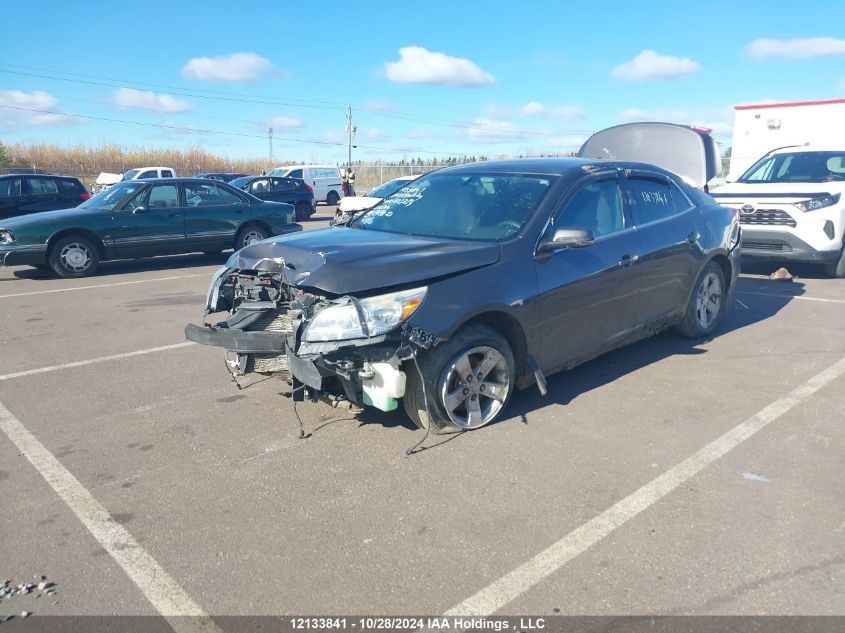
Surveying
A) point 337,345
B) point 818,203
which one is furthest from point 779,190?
point 337,345

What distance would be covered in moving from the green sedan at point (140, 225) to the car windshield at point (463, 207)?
7.27 meters

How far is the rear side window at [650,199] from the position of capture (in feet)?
19.0

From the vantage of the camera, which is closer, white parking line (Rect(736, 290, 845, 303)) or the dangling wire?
the dangling wire

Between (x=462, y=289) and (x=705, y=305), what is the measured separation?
3.42m

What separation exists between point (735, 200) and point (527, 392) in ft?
21.0

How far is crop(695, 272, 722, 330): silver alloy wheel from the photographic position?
6598 millimetres

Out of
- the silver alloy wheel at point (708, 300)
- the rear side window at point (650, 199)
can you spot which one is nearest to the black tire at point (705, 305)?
the silver alloy wheel at point (708, 300)

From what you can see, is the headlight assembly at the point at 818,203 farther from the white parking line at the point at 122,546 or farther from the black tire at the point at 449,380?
the white parking line at the point at 122,546

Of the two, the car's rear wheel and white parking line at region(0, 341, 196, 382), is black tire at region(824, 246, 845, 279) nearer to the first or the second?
white parking line at region(0, 341, 196, 382)

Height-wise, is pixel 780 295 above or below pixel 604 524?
above

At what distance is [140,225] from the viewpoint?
1187cm

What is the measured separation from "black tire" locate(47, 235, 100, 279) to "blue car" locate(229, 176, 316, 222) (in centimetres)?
1270

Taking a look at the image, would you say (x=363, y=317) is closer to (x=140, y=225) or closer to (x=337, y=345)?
(x=337, y=345)

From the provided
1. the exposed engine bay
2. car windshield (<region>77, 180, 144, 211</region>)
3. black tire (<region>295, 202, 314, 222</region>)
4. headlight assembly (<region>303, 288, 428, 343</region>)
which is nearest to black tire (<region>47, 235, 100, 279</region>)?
car windshield (<region>77, 180, 144, 211</region>)
